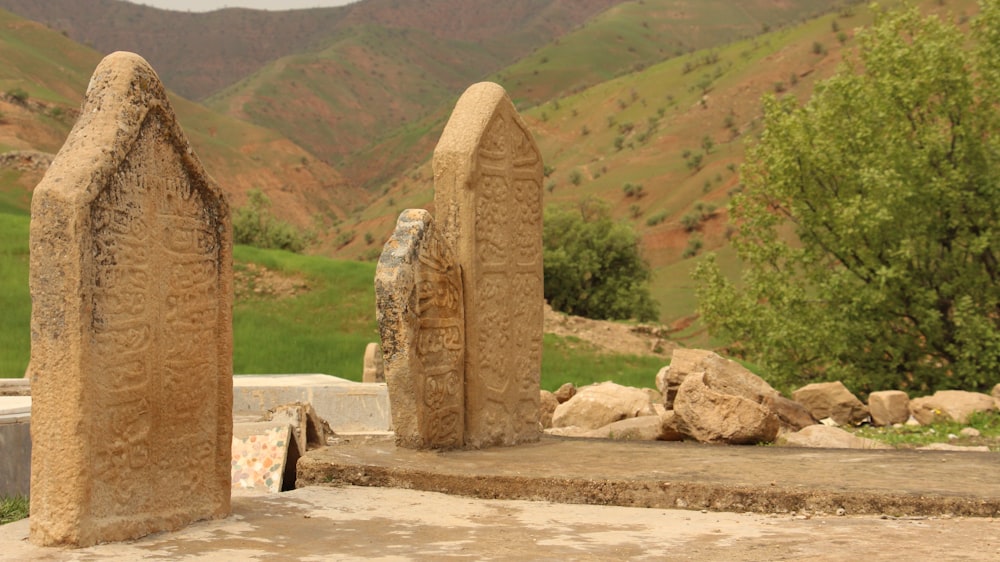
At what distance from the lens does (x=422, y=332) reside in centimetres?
769

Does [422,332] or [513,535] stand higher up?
[422,332]

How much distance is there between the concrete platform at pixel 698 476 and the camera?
6.25m

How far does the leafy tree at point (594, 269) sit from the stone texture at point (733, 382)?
2126 cm

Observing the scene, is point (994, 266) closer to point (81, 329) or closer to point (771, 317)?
point (771, 317)

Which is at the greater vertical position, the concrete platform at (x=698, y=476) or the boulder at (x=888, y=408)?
the boulder at (x=888, y=408)

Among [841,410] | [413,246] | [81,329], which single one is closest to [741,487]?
[413,246]

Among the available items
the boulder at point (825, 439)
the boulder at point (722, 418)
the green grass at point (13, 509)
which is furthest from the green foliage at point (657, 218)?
the green grass at point (13, 509)

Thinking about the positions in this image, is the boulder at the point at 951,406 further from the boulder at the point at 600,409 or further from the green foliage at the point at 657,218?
the green foliage at the point at 657,218

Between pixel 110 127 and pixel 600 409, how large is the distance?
27.5 feet

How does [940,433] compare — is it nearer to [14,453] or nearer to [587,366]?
[14,453]

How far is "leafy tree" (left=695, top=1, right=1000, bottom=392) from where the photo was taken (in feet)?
54.4

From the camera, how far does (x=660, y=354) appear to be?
2586 cm

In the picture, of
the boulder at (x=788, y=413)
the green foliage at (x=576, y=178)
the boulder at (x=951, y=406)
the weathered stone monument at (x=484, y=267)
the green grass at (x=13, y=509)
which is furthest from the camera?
the green foliage at (x=576, y=178)

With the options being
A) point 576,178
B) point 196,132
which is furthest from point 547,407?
point 196,132
